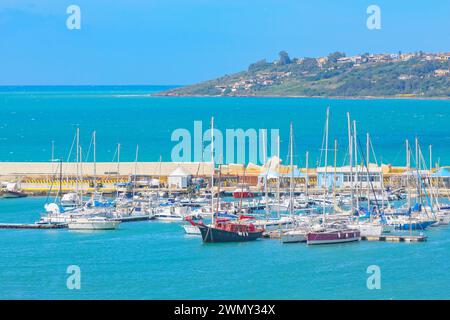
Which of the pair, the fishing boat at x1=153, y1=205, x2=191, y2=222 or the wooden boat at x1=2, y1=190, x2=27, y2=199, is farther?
the wooden boat at x1=2, y1=190, x2=27, y2=199

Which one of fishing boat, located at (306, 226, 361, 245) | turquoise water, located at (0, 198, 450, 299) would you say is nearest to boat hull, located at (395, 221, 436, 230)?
turquoise water, located at (0, 198, 450, 299)

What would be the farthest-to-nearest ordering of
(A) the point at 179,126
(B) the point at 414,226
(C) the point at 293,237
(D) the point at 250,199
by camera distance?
(A) the point at 179,126 → (D) the point at 250,199 → (B) the point at 414,226 → (C) the point at 293,237

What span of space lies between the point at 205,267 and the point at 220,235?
3.66 meters

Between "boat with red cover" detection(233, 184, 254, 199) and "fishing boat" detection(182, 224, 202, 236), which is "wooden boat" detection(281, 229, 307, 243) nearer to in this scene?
"fishing boat" detection(182, 224, 202, 236)

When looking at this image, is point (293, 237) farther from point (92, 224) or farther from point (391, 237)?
point (92, 224)

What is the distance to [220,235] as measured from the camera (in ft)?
106

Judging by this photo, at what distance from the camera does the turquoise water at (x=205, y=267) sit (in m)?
25.5

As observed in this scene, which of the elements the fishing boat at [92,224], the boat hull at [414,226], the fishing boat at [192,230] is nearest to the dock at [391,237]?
the boat hull at [414,226]

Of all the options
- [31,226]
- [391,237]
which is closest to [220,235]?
[391,237]

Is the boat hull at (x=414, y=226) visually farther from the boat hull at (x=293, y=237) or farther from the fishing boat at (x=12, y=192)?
the fishing boat at (x=12, y=192)

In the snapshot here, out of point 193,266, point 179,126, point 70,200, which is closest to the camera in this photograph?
point 193,266

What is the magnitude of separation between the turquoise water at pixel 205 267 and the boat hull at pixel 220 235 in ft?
0.79

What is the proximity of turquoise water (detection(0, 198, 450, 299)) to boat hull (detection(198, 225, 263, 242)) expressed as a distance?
9.4 inches

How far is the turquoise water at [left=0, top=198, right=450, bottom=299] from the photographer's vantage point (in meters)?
25.5
